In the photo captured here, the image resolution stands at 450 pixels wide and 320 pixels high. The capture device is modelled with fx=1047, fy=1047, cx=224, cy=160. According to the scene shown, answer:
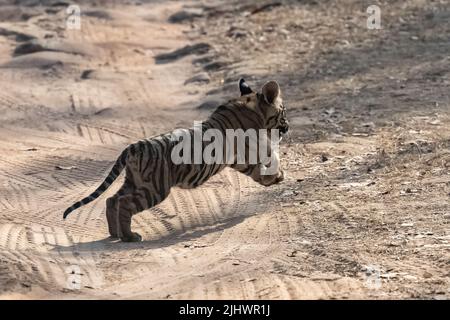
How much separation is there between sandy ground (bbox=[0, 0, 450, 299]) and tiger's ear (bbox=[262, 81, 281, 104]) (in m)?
0.96

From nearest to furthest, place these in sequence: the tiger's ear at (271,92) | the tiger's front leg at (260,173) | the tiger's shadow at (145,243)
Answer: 1. the tiger's shadow at (145,243)
2. the tiger's front leg at (260,173)
3. the tiger's ear at (271,92)

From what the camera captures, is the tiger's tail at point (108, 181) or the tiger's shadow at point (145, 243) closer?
the tiger's shadow at point (145, 243)

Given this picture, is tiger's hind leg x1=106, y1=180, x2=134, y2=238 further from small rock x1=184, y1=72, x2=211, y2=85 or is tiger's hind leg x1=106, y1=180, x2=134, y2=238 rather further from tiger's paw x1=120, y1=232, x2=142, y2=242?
small rock x1=184, y1=72, x2=211, y2=85

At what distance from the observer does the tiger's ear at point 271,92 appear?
1017cm

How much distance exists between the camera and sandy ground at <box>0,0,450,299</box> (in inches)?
312

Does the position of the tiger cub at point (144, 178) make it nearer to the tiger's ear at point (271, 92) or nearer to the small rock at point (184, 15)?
the tiger's ear at point (271, 92)

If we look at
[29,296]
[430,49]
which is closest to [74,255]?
[29,296]

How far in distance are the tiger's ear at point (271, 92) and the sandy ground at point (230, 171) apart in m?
0.96

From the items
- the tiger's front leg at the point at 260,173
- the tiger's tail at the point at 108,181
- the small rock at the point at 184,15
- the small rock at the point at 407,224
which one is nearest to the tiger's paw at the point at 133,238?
the tiger's tail at the point at 108,181

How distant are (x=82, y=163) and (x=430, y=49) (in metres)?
6.28

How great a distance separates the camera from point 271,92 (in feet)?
33.6

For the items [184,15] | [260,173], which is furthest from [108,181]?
[184,15]

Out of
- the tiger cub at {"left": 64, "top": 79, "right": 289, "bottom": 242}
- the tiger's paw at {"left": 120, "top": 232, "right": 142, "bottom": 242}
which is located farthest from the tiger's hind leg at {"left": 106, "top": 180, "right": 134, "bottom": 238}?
the tiger's paw at {"left": 120, "top": 232, "right": 142, "bottom": 242}
